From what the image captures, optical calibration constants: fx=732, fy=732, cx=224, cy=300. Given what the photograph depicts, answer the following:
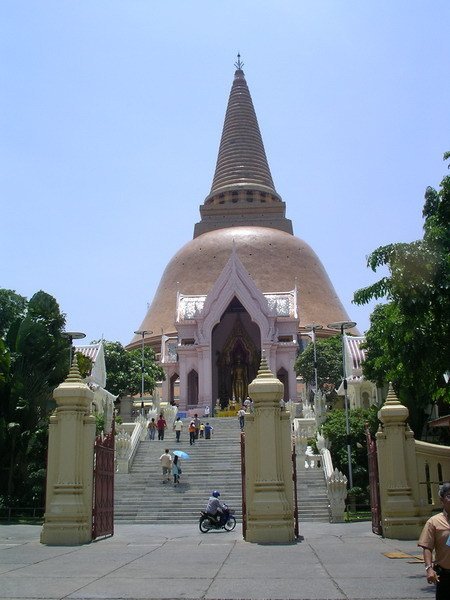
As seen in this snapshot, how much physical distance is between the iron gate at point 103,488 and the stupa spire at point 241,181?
5108 cm

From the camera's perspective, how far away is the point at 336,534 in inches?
567

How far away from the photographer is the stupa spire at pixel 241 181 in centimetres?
6569

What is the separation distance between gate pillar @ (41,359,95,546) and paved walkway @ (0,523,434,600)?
46 centimetres

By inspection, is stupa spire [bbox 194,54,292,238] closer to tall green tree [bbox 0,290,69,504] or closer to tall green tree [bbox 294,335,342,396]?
tall green tree [bbox 294,335,342,396]

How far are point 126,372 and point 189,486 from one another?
2347 centimetres

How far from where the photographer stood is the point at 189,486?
71.9 feet

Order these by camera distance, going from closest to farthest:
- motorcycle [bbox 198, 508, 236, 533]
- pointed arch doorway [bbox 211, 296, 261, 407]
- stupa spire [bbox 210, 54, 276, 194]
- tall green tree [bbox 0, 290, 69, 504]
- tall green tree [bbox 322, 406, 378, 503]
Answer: motorcycle [bbox 198, 508, 236, 533]
tall green tree [bbox 0, 290, 69, 504]
tall green tree [bbox 322, 406, 378, 503]
pointed arch doorway [bbox 211, 296, 261, 407]
stupa spire [bbox 210, 54, 276, 194]

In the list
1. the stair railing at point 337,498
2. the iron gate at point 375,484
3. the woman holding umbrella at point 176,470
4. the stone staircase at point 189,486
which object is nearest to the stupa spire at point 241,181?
the stone staircase at point 189,486

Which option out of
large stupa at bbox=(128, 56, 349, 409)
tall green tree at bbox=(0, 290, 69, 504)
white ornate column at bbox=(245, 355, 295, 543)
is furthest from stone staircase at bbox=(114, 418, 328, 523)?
large stupa at bbox=(128, 56, 349, 409)

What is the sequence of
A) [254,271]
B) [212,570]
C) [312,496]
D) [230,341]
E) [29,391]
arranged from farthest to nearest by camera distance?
[254,271] < [230,341] < [29,391] < [312,496] < [212,570]

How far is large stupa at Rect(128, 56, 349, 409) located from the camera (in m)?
43.8

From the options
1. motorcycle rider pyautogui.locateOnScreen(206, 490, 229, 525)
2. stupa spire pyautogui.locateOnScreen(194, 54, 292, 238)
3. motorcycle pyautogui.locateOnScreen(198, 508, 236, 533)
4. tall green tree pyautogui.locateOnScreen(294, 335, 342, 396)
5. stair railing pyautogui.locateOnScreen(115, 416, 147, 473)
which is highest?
stupa spire pyautogui.locateOnScreen(194, 54, 292, 238)

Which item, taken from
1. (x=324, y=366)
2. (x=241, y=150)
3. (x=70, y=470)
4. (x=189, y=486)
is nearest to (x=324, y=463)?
(x=189, y=486)

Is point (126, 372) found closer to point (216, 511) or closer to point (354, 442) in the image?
point (354, 442)
